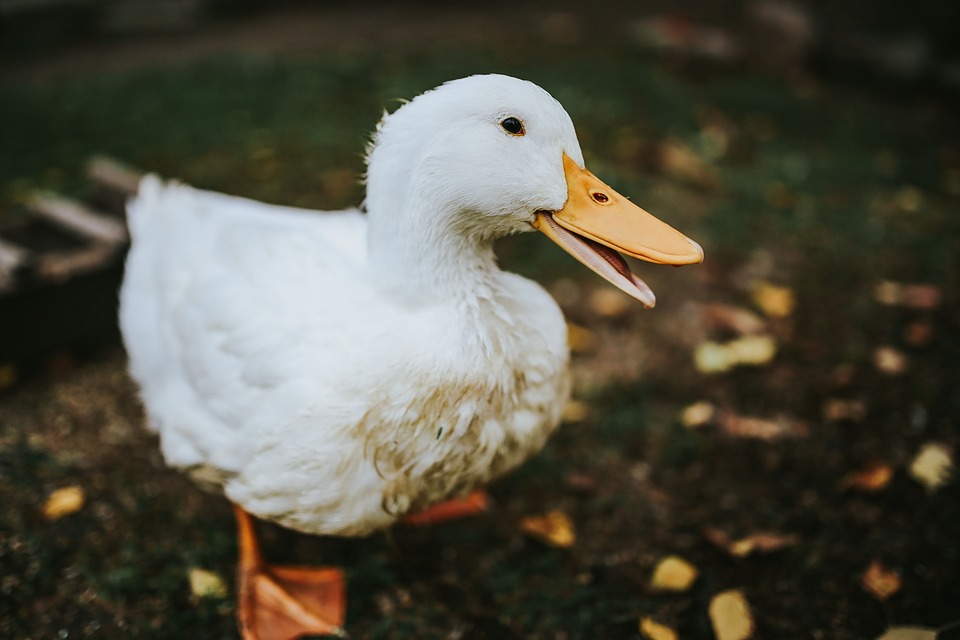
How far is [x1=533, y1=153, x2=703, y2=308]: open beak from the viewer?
1.68 meters

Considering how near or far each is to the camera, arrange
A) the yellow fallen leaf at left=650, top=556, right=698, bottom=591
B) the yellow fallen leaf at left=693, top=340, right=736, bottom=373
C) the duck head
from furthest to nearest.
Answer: the yellow fallen leaf at left=693, top=340, right=736, bottom=373, the yellow fallen leaf at left=650, top=556, right=698, bottom=591, the duck head

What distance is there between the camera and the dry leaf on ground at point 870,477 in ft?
8.58

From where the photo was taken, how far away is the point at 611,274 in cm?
173

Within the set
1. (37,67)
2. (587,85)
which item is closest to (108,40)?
(37,67)

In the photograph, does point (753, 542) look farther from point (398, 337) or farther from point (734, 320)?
point (398, 337)

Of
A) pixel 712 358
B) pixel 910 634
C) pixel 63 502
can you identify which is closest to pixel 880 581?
pixel 910 634

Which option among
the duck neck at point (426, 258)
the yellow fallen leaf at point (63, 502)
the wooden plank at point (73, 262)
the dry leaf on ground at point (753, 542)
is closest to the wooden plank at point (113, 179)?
the wooden plank at point (73, 262)

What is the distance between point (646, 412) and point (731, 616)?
97cm

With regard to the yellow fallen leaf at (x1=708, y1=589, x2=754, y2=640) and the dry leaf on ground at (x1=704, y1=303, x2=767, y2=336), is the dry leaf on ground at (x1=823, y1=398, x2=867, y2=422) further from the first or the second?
the yellow fallen leaf at (x1=708, y1=589, x2=754, y2=640)

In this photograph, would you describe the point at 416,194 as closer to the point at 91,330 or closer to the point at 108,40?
the point at 91,330

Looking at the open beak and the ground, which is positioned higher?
the open beak

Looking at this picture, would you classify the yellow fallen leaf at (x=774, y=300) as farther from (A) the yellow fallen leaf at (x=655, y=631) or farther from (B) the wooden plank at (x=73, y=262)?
(B) the wooden plank at (x=73, y=262)

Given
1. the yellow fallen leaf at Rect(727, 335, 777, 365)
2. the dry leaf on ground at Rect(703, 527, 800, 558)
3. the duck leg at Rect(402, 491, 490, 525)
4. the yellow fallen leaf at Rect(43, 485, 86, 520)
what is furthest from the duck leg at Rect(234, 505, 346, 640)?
the yellow fallen leaf at Rect(727, 335, 777, 365)

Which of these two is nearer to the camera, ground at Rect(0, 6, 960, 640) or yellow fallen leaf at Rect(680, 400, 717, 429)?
ground at Rect(0, 6, 960, 640)
